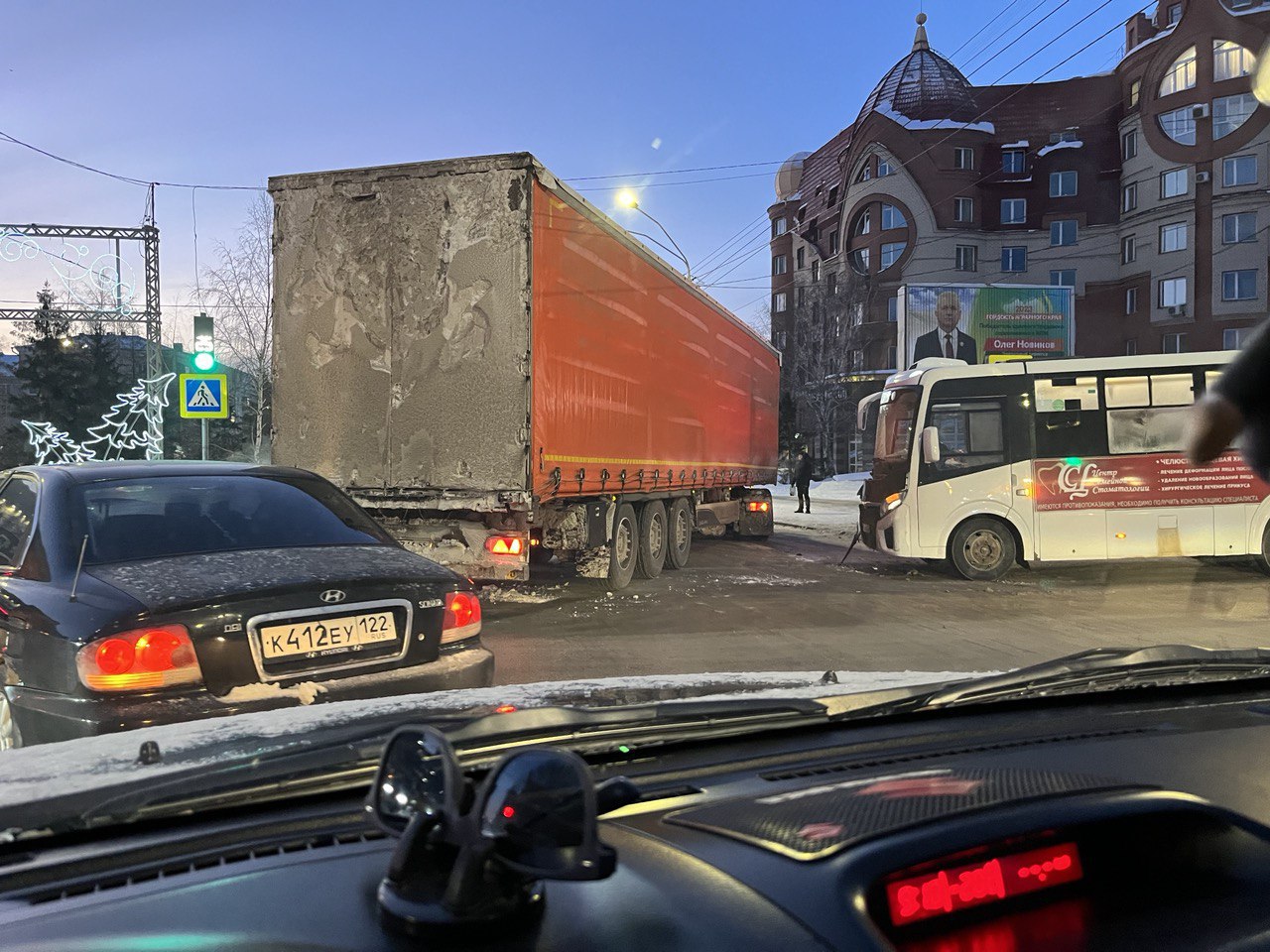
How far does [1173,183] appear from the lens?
47531 mm

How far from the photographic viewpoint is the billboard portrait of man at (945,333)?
144 feet

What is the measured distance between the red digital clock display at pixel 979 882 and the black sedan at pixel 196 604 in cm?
250

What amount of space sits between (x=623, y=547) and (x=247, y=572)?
26.3 ft

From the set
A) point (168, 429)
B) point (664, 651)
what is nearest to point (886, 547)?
point (664, 651)

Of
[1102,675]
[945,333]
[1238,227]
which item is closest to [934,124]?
[945,333]

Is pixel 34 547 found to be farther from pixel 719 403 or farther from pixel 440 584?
pixel 719 403

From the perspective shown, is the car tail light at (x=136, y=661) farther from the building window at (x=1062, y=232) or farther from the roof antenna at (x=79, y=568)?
the building window at (x=1062, y=232)

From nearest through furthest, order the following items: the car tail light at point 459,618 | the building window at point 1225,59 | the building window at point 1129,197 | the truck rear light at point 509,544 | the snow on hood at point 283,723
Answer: the snow on hood at point 283,723
the car tail light at point 459,618
the truck rear light at point 509,544
the building window at point 1225,59
the building window at point 1129,197

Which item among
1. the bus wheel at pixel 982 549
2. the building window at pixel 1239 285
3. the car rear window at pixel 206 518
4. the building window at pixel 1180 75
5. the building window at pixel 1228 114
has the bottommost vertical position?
the bus wheel at pixel 982 549

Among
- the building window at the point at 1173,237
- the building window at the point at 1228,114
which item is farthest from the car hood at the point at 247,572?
the building window at the point at 1173,237

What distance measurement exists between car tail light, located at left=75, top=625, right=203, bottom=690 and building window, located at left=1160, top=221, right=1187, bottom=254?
2076 inches

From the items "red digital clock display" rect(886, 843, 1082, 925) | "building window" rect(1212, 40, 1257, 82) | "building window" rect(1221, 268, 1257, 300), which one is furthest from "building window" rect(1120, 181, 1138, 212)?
"red digital clock display" rect(886, 843, 1082, 925)

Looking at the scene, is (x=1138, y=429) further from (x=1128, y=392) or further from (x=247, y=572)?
(x=247, y=572)

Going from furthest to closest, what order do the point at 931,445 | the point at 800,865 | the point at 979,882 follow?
the point at 931,445 → the point at 979,882 → the point at 800,865
